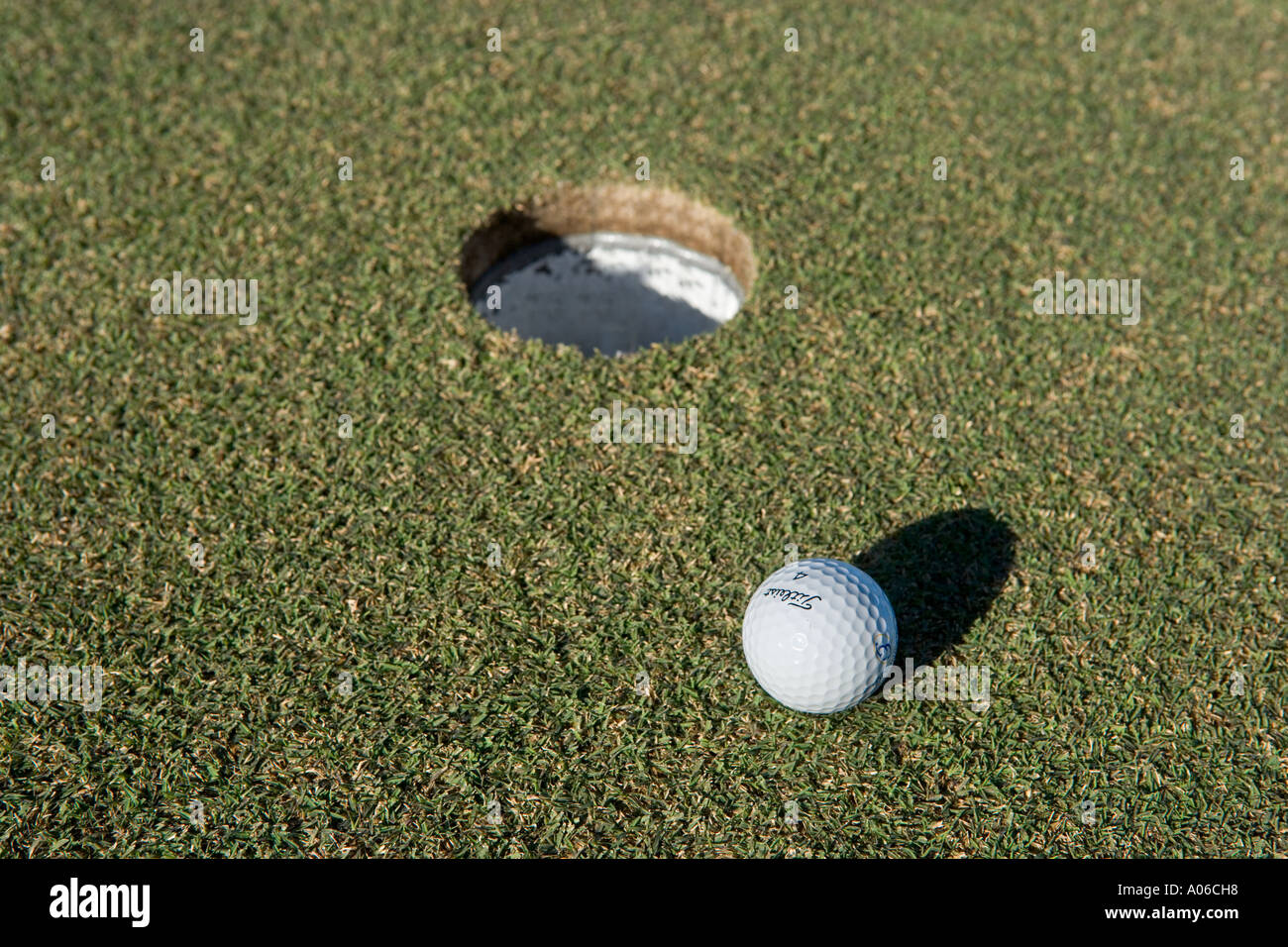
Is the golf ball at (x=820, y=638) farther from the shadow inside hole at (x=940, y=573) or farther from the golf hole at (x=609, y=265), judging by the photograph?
the golf hole at (x=609, y=265)

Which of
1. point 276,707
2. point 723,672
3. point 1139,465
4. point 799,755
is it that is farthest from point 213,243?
point 1139,465

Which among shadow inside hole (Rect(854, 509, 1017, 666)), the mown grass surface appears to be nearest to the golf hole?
the mown grass surface

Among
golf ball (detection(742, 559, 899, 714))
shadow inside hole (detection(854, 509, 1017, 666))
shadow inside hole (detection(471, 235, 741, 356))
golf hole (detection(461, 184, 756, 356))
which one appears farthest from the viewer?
shadow inside hole (detection(471, 235, 741, 356))

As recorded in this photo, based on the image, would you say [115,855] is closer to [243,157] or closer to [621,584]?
[621,584]

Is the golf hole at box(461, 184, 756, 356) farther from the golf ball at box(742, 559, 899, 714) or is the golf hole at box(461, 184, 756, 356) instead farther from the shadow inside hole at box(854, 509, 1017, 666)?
the golf ball at box(742, 559, 899, 714)

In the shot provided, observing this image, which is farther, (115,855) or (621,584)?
(621,584)
